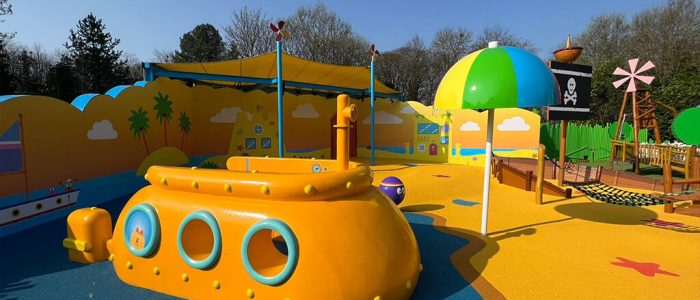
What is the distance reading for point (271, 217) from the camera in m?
3.07

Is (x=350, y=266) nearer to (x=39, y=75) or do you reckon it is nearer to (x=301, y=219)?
(x=301, y=219)

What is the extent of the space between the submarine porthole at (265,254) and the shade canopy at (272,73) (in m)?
8.48

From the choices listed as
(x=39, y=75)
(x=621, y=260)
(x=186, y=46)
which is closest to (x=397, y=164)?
(x=621, y=260)

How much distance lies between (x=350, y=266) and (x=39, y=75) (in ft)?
129

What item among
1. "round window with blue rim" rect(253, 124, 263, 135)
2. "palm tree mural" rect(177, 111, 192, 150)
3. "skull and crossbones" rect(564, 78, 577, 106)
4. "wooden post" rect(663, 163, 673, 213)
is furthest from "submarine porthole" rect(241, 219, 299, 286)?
"round window with blue rim" rect(253, 124, 263, 135)

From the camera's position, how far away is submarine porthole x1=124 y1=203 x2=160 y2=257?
3518 millimetres

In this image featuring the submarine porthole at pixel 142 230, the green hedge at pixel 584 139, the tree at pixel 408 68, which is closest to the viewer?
the submarine porthole at pixel 142 230

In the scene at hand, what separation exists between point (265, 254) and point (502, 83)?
344 cm

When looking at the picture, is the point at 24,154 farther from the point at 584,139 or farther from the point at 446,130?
the point at 584,139

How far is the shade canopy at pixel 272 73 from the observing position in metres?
10.8

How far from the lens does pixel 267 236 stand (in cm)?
359

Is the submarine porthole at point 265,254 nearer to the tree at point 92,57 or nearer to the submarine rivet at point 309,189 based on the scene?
the submarine rivet at point 309,189

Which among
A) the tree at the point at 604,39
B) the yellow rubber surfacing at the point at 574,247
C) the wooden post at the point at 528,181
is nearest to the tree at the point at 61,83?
the yellow rubber surfacing at the point at 574,247

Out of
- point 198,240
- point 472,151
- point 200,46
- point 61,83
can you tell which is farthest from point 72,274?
point 200,46
